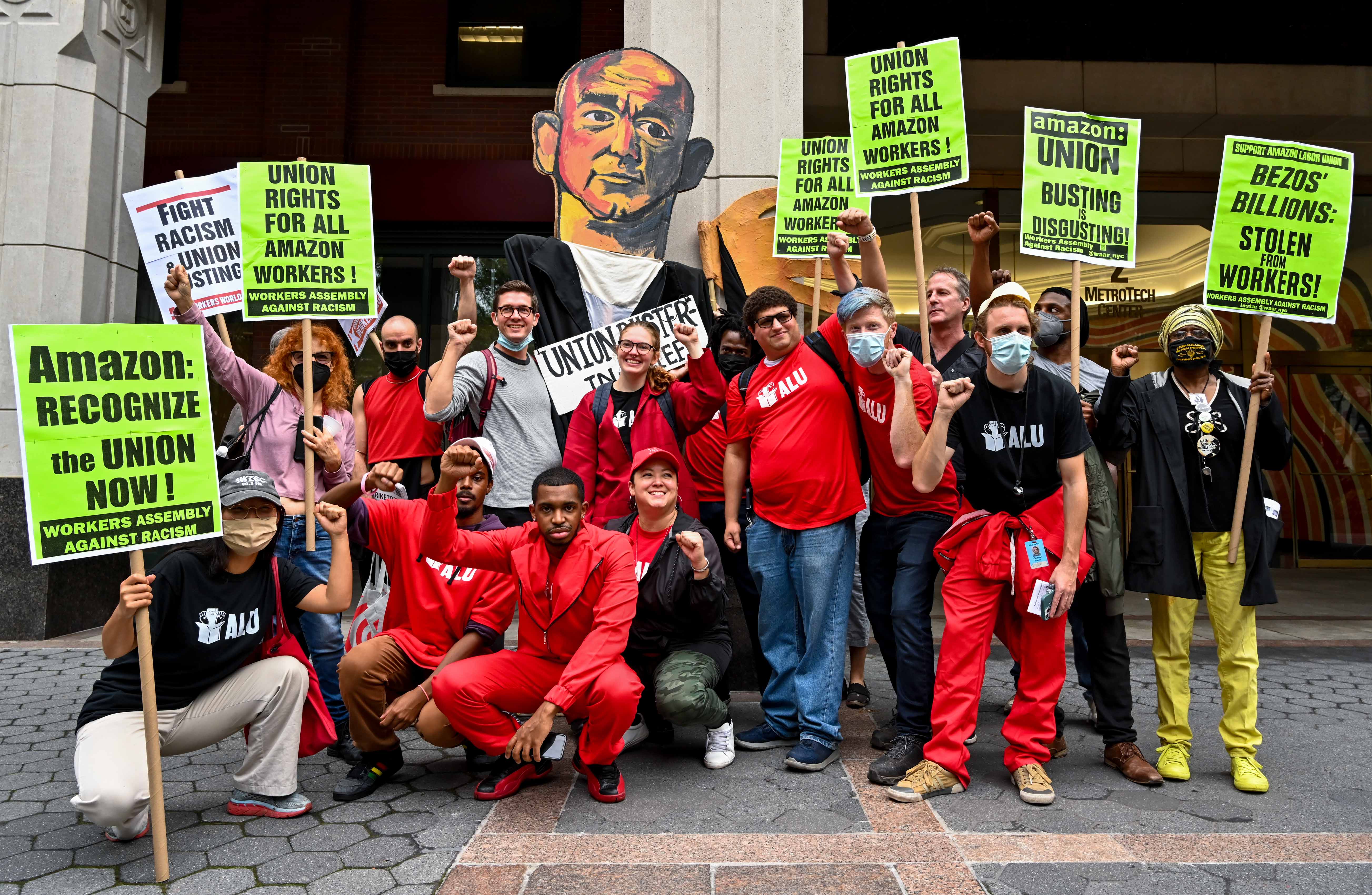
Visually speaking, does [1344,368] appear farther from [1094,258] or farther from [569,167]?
[569,167]

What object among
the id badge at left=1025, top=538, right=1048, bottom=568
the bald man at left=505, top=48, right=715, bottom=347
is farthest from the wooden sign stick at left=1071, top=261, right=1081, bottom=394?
the bald man at left=505, top=48, right=715, bottom=347

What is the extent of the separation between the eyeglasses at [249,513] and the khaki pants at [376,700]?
26.7 inches

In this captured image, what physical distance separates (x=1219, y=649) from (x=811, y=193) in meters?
3.44

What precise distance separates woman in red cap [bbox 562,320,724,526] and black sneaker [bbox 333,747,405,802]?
1470 millimetres

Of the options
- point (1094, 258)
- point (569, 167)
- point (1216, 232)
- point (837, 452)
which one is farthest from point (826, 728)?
point (569, 167)

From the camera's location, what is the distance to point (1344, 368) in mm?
11945

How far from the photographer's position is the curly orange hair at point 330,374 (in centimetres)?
495

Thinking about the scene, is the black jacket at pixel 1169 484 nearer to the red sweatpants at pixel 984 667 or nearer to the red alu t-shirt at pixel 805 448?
the red sweatpants at pixel 984 667

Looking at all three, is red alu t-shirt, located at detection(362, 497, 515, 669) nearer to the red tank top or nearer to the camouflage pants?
the camouflage pants

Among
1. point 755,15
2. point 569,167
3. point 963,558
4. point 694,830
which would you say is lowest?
point 694,830

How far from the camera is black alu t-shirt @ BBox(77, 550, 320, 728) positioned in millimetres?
3459

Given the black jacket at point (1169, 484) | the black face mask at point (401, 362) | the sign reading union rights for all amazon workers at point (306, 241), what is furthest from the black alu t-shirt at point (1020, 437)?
the black face mask at point (401, 362)

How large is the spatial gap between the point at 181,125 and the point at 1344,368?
571 inches

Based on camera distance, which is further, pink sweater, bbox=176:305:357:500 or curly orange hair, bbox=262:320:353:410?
curly orange hair, bbox=262:320:353:410
